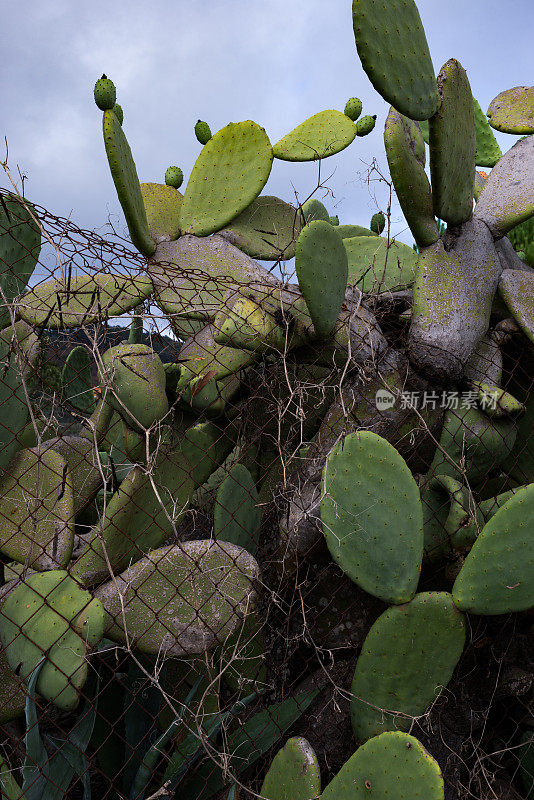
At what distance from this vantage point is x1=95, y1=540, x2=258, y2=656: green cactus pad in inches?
54.0

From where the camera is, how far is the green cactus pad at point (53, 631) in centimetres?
122

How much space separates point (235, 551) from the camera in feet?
4.80

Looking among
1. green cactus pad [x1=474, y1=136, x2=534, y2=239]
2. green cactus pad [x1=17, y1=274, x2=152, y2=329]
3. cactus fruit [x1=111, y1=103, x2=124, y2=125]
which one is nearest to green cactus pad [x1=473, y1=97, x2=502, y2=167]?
green cactus pad [x1=474, y1=136, x2=534, y2=239]

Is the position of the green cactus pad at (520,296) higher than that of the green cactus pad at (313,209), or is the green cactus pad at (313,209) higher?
the green cactus pad at (313,209)

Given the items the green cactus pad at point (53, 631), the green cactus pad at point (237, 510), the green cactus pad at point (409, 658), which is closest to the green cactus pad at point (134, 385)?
the green cactus pad at point (237, 510)

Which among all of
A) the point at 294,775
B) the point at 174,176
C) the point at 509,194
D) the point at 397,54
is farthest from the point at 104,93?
the point at 294,775

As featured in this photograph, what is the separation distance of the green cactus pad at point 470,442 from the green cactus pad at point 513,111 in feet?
4.39

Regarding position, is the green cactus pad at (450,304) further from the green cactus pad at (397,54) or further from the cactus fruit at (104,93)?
the cactus fruit at (104,93)

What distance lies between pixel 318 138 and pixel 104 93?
0.99 metres

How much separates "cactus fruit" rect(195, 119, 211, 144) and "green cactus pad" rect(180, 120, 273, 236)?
348mm

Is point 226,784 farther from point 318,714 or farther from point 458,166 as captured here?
point 458,166

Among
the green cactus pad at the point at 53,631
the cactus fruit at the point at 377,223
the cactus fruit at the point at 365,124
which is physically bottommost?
the green cactus pad at the point at 53,631

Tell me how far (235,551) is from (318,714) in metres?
0.52

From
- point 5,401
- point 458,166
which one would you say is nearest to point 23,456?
point 5,401
